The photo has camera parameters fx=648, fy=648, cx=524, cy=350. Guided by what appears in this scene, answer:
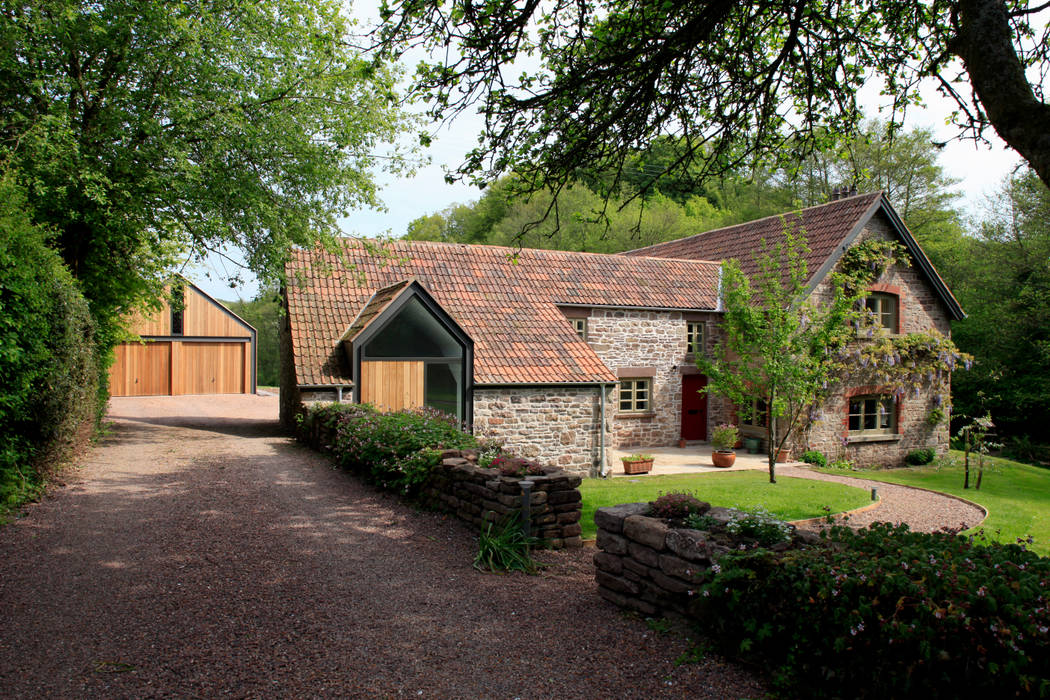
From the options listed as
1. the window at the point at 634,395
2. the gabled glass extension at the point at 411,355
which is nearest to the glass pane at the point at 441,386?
the gabled glass extension at the point at 411,355

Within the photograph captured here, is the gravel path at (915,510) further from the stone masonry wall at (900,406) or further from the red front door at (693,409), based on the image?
the red front door at (693,409)

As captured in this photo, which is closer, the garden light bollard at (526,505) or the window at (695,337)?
the garden light bollard at (526,505)

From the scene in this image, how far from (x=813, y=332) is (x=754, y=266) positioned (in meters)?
8.28

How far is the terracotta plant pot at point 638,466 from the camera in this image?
1641 cm

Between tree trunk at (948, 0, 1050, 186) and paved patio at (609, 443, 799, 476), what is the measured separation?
12.4 m

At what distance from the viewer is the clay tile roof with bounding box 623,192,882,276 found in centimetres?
1998

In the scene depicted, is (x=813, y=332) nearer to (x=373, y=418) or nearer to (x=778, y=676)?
(x=373, y=418)

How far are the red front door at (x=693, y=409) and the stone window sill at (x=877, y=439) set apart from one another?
4466mm

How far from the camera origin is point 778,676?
13.2 ft

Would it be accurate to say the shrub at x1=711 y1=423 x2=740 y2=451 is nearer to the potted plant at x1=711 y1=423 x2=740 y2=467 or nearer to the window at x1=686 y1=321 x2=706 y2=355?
the potted plant at x1=711 y1=423 x2=740 y2=467

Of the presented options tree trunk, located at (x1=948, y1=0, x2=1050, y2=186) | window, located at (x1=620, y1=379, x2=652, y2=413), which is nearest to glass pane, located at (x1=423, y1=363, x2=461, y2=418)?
window, located at (x1=620, y1=379, x2=652, y2=413)

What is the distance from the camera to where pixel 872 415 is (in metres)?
20.7

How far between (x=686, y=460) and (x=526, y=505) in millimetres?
12512

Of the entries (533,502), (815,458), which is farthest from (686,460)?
(533,502)
